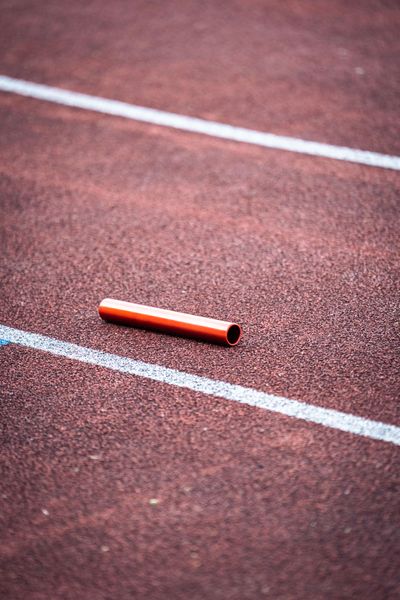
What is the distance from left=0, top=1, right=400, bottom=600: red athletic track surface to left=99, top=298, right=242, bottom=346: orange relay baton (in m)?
0.08

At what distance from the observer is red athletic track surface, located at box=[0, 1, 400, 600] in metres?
3.29

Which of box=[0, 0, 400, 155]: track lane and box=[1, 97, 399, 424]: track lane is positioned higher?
box=[0, 0, 400, 155]: track lane

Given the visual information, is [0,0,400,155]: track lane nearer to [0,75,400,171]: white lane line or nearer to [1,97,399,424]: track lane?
[0,75,400,171]: white lane line

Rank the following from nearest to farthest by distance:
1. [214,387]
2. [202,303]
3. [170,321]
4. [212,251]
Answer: [214,387] < [170,321] < [202,303] < [212,251]

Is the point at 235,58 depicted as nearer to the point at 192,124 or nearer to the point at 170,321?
the point at 192,124

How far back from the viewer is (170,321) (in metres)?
4.51

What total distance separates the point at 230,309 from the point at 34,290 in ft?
4.20

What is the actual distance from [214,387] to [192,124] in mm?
3489

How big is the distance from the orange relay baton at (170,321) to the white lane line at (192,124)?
255 cm

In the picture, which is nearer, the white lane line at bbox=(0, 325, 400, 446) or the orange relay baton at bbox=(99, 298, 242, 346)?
the white lane line at bbox=(0, 325, 400, 446)

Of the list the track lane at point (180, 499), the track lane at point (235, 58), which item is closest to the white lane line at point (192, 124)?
the track lane at point (235, 58)

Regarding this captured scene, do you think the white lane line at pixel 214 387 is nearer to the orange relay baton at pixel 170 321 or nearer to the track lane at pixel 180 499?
the track lane at pixel 180 499

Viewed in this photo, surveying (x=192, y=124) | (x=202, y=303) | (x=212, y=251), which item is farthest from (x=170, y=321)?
(x=192, y=124)

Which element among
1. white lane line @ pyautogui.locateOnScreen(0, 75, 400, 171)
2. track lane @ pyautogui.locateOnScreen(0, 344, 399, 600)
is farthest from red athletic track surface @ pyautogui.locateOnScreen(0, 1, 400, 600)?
white lane line @ pyautogui.locateOnScreen(0, 75, 400, 171)
